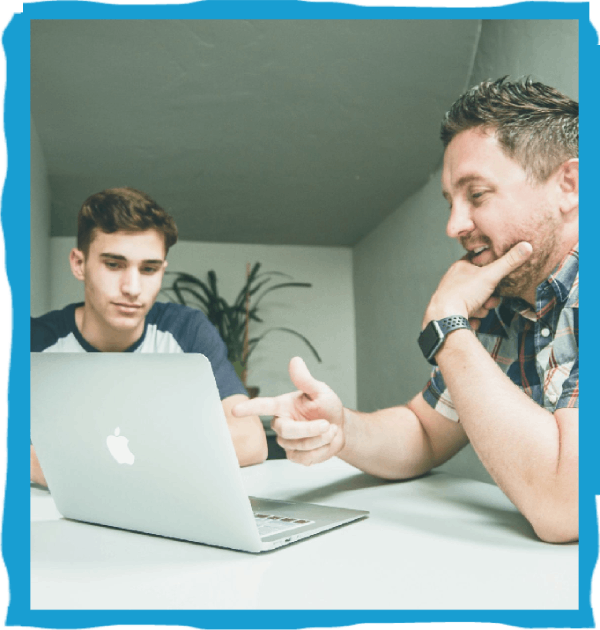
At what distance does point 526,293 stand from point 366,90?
866 mm

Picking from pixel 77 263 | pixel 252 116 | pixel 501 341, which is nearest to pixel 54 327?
pixel 77 263

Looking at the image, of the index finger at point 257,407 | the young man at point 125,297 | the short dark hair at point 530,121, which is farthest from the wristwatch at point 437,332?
the young man at point 125,297

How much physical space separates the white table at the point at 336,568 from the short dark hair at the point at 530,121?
2.49 ft

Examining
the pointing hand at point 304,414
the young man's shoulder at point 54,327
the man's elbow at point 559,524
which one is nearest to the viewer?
the man's elbow at point 559,524

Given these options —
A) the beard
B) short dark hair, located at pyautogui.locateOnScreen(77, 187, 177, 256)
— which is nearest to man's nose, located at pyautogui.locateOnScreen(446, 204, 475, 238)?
the beard

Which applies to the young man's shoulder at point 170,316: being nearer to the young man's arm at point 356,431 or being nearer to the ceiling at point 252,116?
the ceiling at point 252,116

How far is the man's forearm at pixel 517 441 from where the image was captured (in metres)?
0.68

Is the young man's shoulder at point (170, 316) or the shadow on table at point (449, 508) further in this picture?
the young man's shoulder at point (170, 316)

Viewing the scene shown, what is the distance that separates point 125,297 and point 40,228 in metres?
0.44

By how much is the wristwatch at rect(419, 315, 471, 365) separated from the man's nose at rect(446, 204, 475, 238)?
38cm

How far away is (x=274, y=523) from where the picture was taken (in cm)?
72

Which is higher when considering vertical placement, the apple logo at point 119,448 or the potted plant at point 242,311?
the potted plant at point 242,311

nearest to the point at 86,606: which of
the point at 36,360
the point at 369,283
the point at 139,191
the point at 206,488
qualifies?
the point at 206,488

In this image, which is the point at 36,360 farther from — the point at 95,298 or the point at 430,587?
the point at 95,298
